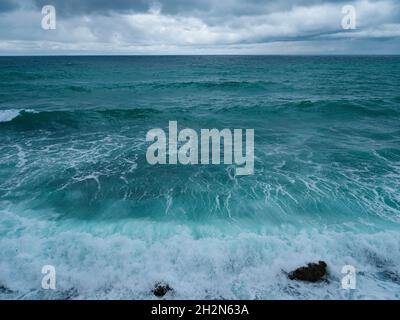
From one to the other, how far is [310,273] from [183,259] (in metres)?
3.84

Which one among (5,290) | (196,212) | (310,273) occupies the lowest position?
(5,290)

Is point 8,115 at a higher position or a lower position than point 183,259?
higher

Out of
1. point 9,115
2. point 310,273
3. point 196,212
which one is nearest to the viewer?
point 310,273

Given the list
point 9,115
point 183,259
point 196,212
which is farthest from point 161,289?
point 9,115

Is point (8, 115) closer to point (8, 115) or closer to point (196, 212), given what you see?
point (8, 115)

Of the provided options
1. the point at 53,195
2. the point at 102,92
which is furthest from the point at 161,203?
the point at 102,92

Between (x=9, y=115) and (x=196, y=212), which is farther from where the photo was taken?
(x=9, y=115)

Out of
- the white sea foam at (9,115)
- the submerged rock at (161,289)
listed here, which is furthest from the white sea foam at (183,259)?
the white sea foam at (9,115)

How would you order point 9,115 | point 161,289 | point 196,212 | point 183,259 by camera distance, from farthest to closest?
point 9,115
point 196,212
point 183,259
point 161,289

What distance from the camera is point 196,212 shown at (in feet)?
40.0

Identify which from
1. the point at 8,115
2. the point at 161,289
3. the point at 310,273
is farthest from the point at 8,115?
the point at 310,273

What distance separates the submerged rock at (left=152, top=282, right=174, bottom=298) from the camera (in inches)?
324

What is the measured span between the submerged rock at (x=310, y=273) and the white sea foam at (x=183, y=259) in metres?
0.20

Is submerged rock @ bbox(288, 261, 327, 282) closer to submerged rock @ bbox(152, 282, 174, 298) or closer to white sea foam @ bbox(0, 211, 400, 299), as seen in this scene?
white sea foam @ bbox(0, 211, 400, 299)
